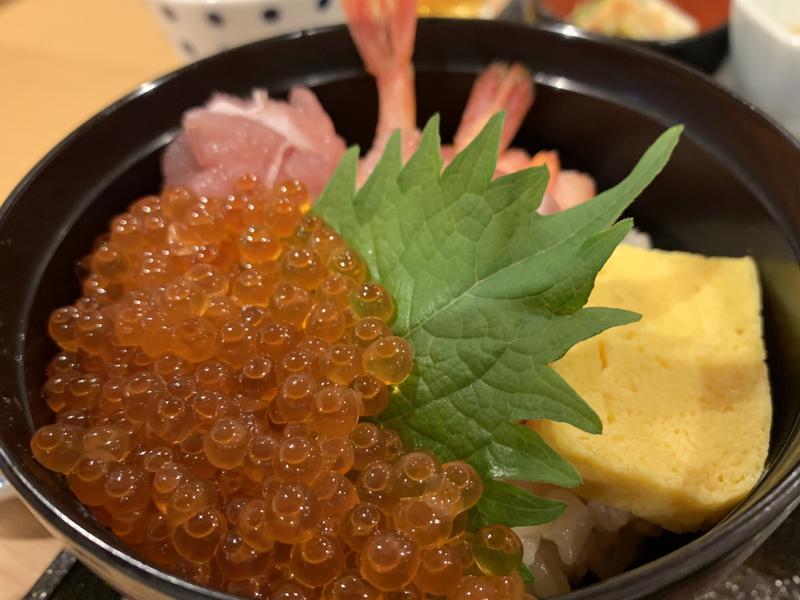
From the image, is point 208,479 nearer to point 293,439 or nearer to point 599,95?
point 293,439

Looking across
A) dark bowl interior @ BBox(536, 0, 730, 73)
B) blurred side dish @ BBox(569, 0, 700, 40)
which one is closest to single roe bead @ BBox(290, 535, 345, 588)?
dark bowl interior @ BBox(536, 0, 730, 73)

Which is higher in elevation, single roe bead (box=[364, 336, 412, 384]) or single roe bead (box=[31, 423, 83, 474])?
single roe bead (box=[364, 336, 412, 384])

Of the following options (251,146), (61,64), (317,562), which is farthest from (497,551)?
(61,64)

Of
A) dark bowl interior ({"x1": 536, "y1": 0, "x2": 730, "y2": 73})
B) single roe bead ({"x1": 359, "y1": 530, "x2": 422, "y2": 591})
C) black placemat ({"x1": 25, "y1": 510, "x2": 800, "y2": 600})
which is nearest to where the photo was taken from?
single roe bead ({"x1": 359, "y1": 530, "x2": 422, "y2": 591})

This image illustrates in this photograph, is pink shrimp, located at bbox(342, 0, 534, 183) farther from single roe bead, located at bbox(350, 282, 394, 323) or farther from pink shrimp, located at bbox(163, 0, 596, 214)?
single roe bead, located at bbox(350, 282, 394, 323)

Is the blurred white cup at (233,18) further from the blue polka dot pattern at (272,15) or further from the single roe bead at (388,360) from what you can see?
the single roe bead at (388,360)

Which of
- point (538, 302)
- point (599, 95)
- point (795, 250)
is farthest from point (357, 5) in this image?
point (795, 250)

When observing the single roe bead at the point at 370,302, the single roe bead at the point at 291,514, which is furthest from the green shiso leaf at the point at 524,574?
the single roe bead at the point at 370,302
